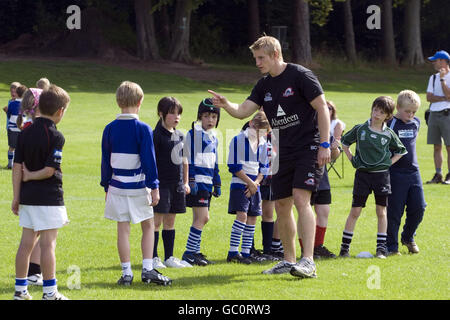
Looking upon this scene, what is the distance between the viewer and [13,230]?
33.0ft

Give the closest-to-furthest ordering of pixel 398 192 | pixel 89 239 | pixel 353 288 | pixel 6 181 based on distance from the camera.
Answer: pixel 353 288 < pixel 398 192 < pixel 89 239 < pixel 6 181

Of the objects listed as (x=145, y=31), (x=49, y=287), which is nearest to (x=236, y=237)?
(x=49, y=287)

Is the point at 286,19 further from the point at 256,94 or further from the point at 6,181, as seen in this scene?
the point at 256,94

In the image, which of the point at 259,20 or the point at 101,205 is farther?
the point at 259,20

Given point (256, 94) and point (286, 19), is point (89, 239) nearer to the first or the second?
point (256, 94)

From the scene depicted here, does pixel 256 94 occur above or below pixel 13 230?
above

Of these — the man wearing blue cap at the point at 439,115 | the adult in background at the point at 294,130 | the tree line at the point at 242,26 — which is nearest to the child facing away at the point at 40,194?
the adult in background at the point at 294,130

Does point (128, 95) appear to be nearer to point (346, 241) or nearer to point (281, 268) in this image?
point (281, 268)

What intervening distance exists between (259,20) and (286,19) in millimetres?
2050

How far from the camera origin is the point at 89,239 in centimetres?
968

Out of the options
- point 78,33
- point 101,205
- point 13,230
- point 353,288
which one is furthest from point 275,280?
point 78,33

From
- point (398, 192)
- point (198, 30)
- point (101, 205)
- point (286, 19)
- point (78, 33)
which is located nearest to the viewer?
point (398, 192)

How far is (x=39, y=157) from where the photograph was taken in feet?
20.7

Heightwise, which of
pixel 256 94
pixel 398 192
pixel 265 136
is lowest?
pixel 398 192
